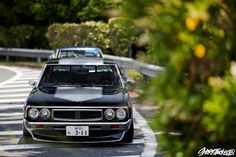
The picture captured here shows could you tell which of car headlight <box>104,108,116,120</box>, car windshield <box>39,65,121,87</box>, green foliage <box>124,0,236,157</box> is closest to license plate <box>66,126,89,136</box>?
car headlight <box>104,108,116,120</box>

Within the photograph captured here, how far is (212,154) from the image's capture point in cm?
300

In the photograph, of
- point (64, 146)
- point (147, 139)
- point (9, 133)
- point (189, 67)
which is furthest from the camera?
point (9, 133)

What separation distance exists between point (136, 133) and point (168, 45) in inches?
242

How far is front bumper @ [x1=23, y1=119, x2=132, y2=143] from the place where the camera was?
24.1ft

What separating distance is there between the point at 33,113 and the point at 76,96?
2.34 feet

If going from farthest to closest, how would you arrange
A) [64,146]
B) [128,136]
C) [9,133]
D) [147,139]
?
1. [9,133]
2. [147,139]
3. [128,136]
4. [64,146]

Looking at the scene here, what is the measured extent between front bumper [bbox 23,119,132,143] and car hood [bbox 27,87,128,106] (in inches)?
12.1

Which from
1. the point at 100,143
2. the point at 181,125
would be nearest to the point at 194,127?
the point at 181,125

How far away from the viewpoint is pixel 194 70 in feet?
8.98

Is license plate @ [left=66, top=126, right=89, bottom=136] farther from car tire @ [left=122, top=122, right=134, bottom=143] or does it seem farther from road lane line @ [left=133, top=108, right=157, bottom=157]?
road lane line @ [left=133, top=108, right=157, bottom=157]

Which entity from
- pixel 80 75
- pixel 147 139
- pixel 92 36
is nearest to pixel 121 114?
pixel 147 139

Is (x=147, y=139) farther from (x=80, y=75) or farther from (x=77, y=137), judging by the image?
(x=80, y=75)

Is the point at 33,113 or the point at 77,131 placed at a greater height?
the point at 33,113

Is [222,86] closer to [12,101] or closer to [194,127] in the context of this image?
[194,127]
